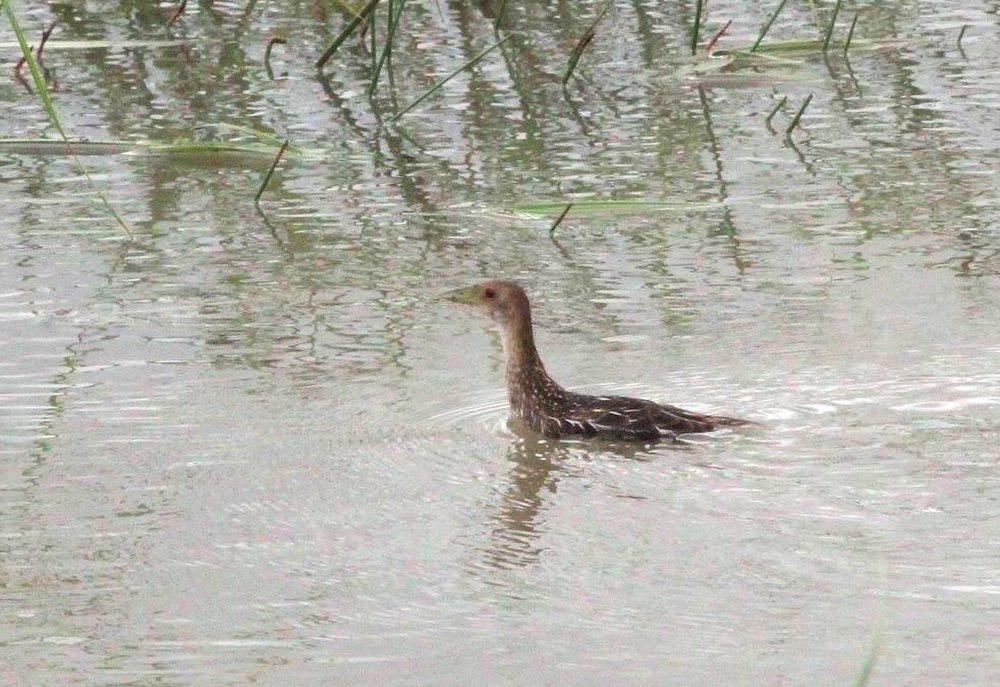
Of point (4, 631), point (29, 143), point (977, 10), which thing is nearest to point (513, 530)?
point (4, 631)

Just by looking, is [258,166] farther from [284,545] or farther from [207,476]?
[284,545]

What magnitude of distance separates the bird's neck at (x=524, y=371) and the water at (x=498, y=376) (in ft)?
0.57

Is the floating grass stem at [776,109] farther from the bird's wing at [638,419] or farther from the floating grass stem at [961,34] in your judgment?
the bird's wing at [638,419]

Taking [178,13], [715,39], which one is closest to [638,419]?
[715,39]

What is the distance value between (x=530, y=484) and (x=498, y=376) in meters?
1.35

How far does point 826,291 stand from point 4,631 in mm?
4576

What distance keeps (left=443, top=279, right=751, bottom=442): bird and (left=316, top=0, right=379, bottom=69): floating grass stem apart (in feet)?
14.9

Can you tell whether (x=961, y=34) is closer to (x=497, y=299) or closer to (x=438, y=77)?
(x=438, y=77)

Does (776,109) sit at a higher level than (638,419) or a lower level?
lower

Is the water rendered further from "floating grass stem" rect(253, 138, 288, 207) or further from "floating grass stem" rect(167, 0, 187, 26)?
"floating grass stem" rect(167, 0, 187, 26)

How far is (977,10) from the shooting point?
49.9ft

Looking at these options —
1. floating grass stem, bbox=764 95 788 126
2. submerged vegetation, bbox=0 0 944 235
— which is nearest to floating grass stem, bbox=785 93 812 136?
submerged vegetation, bbox=0 0 944 235

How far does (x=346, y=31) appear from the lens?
12773 millimetres

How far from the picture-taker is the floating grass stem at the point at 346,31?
41.1 ft
